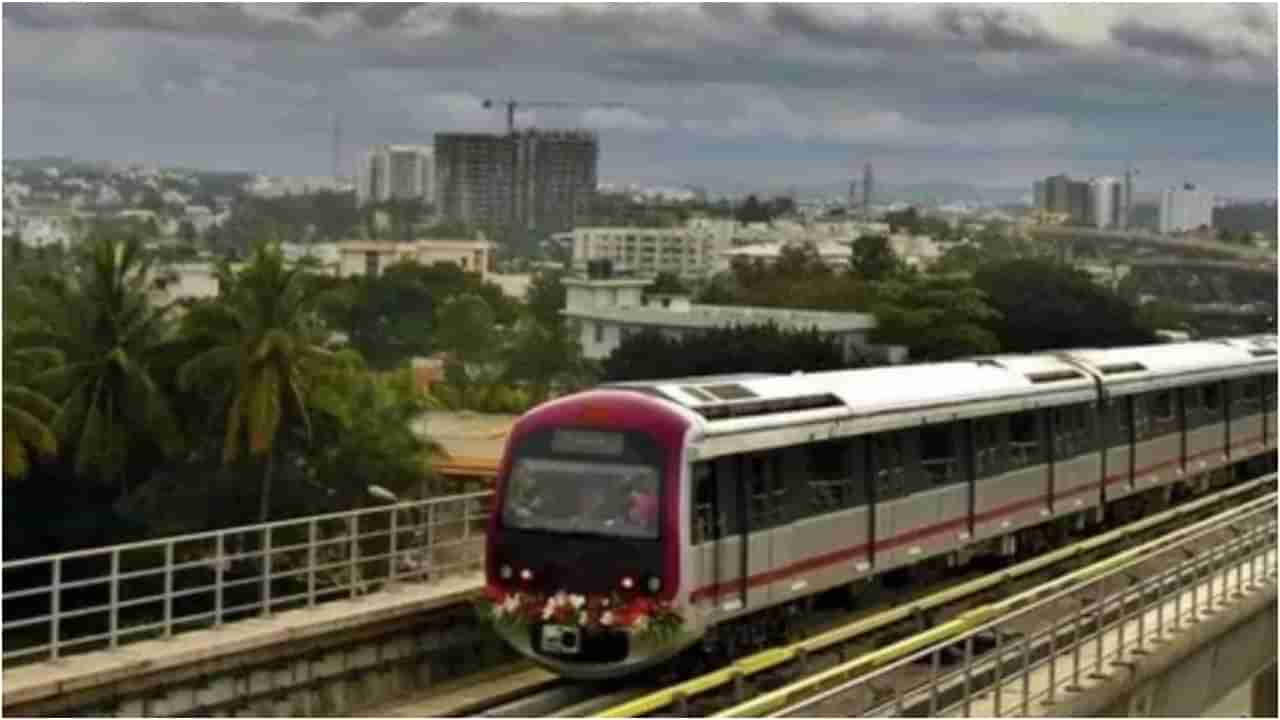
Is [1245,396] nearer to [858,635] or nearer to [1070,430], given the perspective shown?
[1070,430]

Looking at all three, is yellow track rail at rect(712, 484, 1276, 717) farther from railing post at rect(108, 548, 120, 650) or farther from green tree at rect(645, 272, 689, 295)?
green tree at rect(645, 272, 689, 295)

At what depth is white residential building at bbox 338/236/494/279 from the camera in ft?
225

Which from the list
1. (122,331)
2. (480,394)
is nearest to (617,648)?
(122,331)

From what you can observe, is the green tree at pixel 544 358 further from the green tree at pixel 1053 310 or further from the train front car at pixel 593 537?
the train front car at pixel 593 537

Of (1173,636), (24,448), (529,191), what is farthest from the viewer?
(529,191)

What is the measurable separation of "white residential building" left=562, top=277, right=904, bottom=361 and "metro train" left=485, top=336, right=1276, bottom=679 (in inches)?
873

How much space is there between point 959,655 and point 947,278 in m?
38.4

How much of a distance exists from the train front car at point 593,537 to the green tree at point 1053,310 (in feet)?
83.8

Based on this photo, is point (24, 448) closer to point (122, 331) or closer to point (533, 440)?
point (122, 331)

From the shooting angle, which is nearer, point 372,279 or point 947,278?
point 947,278

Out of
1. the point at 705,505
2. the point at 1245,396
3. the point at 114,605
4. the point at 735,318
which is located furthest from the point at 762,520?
the point at 735,318

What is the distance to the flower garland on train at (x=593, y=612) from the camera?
1269 centimetres

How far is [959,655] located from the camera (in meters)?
12.7

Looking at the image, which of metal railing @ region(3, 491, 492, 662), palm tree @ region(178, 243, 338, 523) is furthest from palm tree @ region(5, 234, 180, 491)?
metal railing @ region(3, 491, 492, 662)
